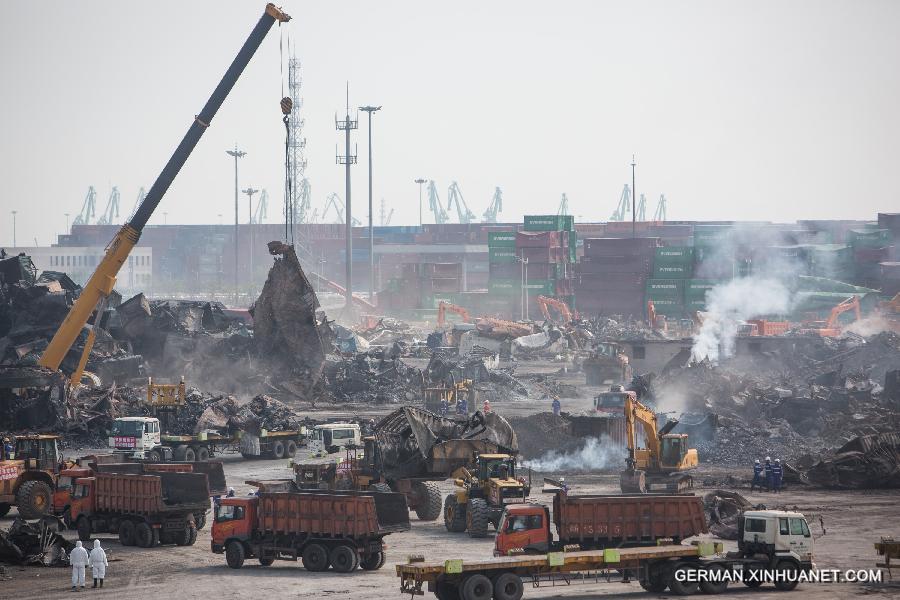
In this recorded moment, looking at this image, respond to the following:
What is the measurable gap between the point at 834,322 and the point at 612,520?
76.6 meters

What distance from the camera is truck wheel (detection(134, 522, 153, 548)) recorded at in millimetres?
30406

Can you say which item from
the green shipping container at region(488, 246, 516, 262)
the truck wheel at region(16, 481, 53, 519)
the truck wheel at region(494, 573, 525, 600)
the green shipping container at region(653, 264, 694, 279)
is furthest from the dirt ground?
the green shipping container at region(488, 246, 516, 262)

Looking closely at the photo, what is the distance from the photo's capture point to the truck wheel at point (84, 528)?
103 ft

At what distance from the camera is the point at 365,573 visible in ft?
87.6

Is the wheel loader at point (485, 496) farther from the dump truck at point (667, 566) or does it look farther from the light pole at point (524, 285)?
the light pole at point (524, 285)

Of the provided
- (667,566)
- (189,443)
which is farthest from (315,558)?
(189,443)

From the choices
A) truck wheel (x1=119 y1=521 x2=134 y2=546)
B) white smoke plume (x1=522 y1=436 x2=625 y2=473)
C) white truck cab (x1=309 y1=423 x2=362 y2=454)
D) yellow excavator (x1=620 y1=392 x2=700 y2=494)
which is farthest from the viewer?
white smoke plume (x1=522 y1=436 x2=625 y2=473)

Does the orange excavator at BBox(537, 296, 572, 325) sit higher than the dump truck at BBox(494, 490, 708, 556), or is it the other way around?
the orange excavator at BBox(537, 296, 572, 325)

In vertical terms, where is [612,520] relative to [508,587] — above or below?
above

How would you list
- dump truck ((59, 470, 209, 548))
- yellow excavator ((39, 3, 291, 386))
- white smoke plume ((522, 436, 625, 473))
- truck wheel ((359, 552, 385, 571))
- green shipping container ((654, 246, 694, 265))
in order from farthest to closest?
1. green shipping container ((654, 246, 694, 265))
2. yellow excavator ((39, 3, 291, 386))
3. white smoke plume ((522, 436, 625, 473))
4. dump truck ((59, 470, 209, 548))
5. truck wheel ((359, 552, 385, 571))

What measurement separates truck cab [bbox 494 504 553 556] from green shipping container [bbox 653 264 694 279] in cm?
9904

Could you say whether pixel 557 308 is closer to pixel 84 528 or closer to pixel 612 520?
pixel 84 528

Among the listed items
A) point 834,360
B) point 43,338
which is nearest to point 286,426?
point 43,338

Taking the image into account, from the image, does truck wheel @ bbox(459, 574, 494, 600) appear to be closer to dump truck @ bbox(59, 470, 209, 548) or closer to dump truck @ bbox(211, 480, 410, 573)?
dump truck @ bbox(211, 480, 410, 573)
